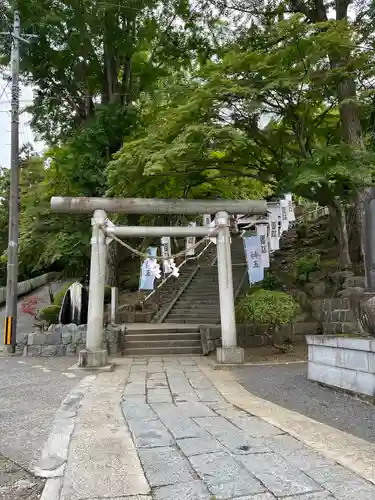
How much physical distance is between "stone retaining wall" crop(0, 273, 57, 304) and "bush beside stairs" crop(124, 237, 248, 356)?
32.9 feet

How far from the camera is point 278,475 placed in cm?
304

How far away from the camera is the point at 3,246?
23438 millimetres

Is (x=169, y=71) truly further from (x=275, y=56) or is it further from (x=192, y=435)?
(x=192, y=435)

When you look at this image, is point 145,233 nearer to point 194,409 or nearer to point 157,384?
point 157,384

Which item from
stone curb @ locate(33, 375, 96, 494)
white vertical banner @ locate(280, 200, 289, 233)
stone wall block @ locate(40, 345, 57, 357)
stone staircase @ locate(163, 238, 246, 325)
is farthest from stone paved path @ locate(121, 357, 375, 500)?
stone staircase @ locate(163, 238, 246, 325)

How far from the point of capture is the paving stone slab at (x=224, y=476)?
2801mm

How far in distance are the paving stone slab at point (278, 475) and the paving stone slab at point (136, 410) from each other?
1723mm

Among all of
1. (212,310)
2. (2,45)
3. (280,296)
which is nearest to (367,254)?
(280,296)

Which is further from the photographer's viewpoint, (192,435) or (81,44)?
(81,44)

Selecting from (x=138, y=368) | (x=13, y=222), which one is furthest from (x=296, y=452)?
(x=13, y=222)

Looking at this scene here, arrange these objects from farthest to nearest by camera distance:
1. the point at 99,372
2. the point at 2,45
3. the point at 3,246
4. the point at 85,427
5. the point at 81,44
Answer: the point at 3,246, the point at 81,44, the point at 2,45, the point at 99,372, the point at 85,427

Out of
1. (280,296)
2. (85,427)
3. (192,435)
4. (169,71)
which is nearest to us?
(192,435)

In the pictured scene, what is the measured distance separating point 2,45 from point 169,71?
6854 millimetres

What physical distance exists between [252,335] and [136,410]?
6904mm
